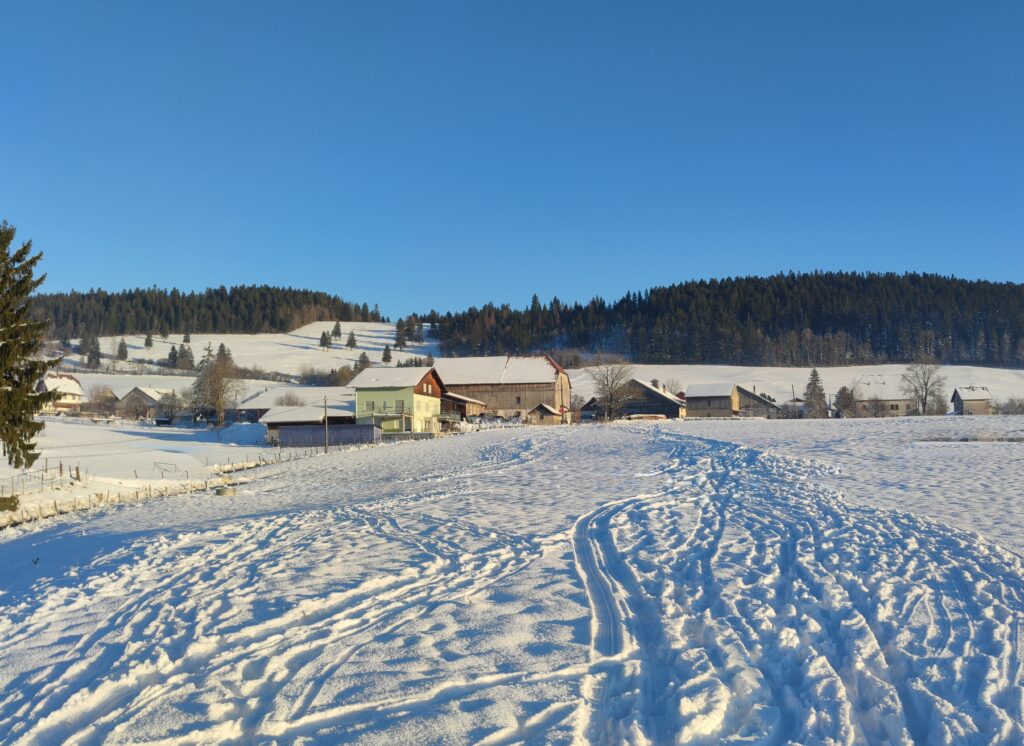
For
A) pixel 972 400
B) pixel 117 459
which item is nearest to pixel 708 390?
pixel 972 400

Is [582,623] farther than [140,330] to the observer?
No

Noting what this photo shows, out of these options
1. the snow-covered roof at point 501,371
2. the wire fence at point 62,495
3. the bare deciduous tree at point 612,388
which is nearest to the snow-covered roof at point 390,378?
the snow-covered roof at point 501,371

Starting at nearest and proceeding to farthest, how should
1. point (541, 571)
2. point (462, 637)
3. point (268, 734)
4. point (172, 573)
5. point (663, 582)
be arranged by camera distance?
point (268, 734), point (462, 637), point (663, 582), point (541, 571), point (172, 573)

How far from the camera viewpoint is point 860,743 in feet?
18.4

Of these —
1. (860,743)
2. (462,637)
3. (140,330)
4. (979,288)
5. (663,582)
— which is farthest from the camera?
(140,330)

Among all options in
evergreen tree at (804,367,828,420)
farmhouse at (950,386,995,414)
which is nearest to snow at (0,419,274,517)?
evergreen tree at (804,367,828,420)

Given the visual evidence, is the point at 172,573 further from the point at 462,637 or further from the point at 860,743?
the point at 860,743

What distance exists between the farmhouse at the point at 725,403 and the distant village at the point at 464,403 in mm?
152

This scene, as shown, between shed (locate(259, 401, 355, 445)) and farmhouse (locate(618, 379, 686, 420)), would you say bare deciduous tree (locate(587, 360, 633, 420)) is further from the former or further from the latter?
shed (locate(259, 401, 355, 445))

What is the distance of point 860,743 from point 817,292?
576ft

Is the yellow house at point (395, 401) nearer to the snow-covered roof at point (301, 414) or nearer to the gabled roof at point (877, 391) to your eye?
the snow-covered roof at point (301, 414)

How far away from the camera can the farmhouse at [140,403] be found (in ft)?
355

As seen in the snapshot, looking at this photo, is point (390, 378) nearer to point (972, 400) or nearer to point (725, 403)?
point (725, 403)

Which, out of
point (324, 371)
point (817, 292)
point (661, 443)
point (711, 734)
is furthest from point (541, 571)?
point (817, 292)
